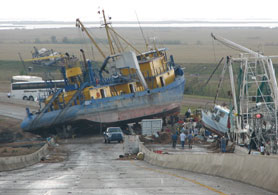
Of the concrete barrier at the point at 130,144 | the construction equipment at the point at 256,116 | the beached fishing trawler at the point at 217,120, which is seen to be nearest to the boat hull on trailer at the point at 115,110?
the beached fishing trawler at the point at 217,120

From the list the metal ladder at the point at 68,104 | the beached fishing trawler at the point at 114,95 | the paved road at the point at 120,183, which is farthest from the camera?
the beached fishing trawler at the point at 114,95

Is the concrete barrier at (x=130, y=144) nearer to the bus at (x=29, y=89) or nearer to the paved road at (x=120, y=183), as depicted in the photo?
the paved road at (x=120, y=183)

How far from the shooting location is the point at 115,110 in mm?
48156

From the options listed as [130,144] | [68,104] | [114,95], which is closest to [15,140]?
[68,104]

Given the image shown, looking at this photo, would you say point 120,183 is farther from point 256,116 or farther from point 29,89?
point 29,89

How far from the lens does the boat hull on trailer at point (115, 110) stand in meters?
46.9

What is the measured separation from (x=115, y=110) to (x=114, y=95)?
6.37 feet

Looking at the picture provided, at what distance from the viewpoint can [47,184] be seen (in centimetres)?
1877

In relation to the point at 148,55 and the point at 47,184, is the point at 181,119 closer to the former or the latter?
the point at 148,55

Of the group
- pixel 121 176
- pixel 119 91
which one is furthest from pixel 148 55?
pixel 121 176

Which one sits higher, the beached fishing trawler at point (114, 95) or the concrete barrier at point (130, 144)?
the beached fishing trawler at point (114, 95)

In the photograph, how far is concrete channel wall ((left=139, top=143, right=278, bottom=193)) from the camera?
1627 cm

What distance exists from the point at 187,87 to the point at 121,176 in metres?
59.2

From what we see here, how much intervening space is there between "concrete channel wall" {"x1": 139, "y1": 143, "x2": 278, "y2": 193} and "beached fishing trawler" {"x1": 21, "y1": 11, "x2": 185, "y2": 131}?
21580mm
